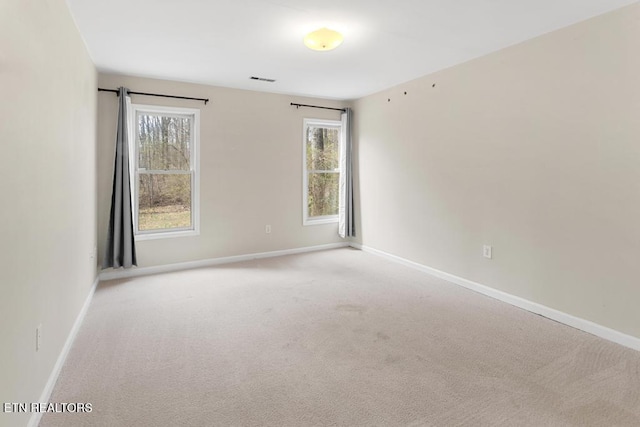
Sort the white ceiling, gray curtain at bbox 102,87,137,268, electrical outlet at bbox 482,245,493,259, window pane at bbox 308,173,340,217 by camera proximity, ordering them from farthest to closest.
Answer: window pane at bbox 308,173,340,217 < gray curtain at bbox 102,87,137,268 < electrical outlet at bbox 482,245,493,259 < the white ceiling

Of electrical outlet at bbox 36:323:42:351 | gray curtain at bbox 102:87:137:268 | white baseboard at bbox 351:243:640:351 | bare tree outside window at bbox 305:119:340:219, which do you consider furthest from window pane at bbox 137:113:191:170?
white baseboard at bbox 351:243:640:351

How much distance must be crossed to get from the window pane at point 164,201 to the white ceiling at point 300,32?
128cm

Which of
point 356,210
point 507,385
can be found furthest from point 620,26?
point 356,210

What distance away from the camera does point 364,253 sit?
5320 millimetres

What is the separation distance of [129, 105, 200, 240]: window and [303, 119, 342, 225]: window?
66.5 inches

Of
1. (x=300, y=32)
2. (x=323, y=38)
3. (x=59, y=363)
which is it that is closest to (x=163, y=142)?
(x=300, y=32)

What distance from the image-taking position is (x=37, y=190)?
5.82 ft

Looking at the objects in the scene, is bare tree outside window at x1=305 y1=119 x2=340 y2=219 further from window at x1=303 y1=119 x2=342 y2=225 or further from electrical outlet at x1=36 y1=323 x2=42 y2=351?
electrical outlet at x1=36 y1=323 x2=42 y2=351

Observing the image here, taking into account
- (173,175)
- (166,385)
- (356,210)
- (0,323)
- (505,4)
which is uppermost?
(505,4)

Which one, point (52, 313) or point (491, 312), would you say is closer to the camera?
point (52, 313)

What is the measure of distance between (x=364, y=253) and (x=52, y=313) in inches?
157

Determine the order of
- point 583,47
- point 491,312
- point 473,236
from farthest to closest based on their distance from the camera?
Answer: point 473,236
point 491,312
point 583,47

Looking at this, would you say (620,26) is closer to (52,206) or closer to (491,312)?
(491,312)

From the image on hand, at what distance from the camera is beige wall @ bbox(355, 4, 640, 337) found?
2.51 meters
